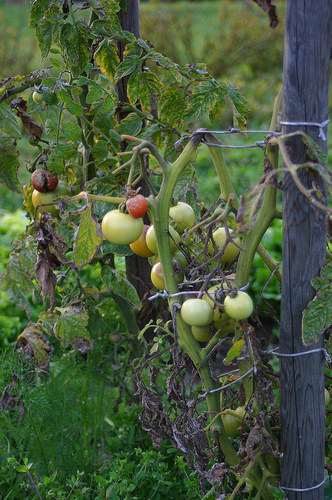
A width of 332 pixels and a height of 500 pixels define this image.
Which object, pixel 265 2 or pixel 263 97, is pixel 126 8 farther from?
pixel 263 97

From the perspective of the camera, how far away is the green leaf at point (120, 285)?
1711mm

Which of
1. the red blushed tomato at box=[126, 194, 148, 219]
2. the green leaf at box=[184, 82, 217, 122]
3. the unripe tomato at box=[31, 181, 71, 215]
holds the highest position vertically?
the green leaf at box=[184, 82, 217, 122]

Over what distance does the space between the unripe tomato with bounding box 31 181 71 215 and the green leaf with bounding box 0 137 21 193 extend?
0.09 metres

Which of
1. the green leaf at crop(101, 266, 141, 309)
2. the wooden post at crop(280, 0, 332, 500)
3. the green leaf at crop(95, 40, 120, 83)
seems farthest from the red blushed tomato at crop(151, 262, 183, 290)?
the green leaf at crop(95, 40, 120, 83)

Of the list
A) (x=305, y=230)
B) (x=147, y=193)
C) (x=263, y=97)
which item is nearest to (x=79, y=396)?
(x=147, y=193)

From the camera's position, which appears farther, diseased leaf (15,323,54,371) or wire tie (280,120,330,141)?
diseased leaf (15,323,54,371)

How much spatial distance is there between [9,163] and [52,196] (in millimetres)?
179

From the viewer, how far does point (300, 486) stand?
135 cm

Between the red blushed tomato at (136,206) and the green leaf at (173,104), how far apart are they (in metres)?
0.40

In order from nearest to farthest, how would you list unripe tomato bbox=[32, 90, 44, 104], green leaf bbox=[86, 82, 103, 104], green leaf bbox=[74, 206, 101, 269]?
green leaf bbox=[74, 206, 101, 269], green leaf bbox=[86, 82, 103, 104], unripe tomato bbox=[32, 90, 44, 104]

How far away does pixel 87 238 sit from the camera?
1282 mm

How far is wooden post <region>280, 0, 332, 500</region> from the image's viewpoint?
1133 mm

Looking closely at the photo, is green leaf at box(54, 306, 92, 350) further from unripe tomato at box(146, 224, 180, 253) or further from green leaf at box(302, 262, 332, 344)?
green leaf at box(302, 262, 332, 344)

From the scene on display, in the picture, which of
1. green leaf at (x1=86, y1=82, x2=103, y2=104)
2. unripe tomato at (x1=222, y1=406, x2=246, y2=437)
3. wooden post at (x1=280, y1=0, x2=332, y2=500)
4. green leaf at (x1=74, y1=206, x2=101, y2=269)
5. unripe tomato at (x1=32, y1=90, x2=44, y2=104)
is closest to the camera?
wooden post at (x1=280, y1=0, x2=332, y2=500)
